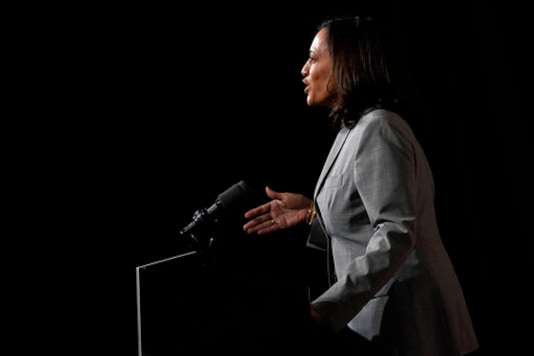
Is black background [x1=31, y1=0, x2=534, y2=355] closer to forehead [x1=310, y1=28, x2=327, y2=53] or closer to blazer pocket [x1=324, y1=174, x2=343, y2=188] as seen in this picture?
forehead [x1=310, y1=28, x2=327, y2=53]

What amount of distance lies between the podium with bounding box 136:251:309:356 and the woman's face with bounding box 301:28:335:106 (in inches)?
26.3

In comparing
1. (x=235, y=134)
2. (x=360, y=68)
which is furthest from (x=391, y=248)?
(x=235, y=134)

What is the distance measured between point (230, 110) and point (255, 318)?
1.45m

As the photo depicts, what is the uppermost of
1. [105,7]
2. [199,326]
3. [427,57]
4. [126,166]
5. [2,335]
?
[105,7]

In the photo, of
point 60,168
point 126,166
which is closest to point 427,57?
point 126,166

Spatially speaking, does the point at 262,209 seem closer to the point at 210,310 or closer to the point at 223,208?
the point at 223,208

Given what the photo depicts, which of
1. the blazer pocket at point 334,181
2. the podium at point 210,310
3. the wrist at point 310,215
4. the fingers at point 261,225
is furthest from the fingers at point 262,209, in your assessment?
the podium at point 210,310

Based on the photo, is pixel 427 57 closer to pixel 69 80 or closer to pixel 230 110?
pixel 230 110

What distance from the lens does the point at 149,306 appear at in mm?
872

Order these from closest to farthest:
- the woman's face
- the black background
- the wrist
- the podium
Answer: the podium, the woman's face, the wrist, the black background

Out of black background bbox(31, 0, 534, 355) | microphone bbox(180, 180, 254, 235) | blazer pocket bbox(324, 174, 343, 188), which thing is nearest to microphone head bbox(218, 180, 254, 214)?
microphone bbox(180, 180, 254, 235)

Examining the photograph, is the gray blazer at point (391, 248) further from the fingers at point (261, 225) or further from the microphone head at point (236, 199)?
the fingers at point (261, 225)

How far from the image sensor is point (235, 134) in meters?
2.21

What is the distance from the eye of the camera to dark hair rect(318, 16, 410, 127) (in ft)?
4.22
